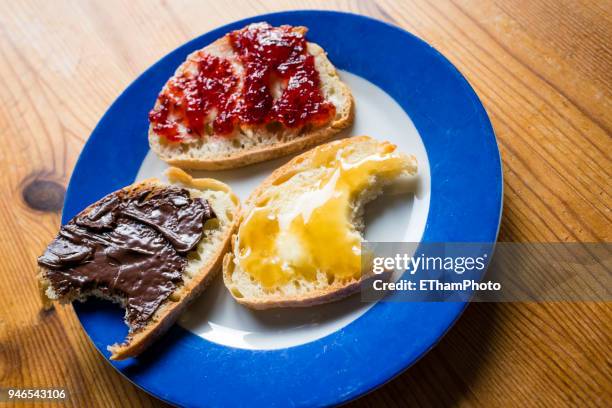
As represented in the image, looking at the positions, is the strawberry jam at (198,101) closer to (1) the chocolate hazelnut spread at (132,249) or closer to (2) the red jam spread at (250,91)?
(2) the red jam spread at (250,91)

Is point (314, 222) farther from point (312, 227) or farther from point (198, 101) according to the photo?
point (198, 101)

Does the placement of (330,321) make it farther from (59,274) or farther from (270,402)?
(59,274)

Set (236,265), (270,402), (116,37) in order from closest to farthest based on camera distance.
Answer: (270,402) → (236,265) → (116,37)

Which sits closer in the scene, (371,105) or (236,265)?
(236,265)

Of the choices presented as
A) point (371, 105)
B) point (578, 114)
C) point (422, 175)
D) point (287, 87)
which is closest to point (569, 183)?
point (578, 114)

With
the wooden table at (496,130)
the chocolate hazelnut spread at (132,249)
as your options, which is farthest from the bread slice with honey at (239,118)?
the wooden table at (496,130)

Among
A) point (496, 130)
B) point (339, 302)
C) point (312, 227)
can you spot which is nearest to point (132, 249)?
point (312, 227)

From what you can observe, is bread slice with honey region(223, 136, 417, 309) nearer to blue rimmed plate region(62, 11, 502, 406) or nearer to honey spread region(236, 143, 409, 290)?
honey spread region(236, 143, 409, 290)
